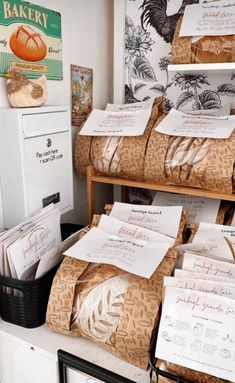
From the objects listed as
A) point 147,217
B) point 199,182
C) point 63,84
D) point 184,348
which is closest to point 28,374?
point 184,348

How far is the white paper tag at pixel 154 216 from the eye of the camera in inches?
40.9

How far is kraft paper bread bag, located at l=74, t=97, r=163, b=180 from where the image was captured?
1128 mm

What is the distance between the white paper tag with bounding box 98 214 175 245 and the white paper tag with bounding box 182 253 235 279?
0.11 metres

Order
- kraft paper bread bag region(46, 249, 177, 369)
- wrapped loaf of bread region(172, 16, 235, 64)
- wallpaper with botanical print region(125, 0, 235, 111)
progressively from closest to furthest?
kraft paper bread bag region(46, 249, 177, 369) → wrapped loaf of bread region(172, 16, 235, 64) → wallpaper with botanical print region(125, 0, 235, 111)

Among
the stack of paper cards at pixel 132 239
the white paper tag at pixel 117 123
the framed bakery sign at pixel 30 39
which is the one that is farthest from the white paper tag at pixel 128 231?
the framed bakery sign at pixel 30 39

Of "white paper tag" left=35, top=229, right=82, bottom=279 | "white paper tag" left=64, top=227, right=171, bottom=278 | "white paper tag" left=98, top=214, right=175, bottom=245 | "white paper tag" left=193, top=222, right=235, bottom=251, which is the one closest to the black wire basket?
"white paper tag" left=35, top=229, right=82, bottom=279

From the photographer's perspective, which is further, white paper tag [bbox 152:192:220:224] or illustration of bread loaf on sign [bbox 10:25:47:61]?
white paper tag [bbox 152:192:220:224]

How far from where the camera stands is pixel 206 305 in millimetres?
701

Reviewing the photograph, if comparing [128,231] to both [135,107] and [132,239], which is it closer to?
[132,239]

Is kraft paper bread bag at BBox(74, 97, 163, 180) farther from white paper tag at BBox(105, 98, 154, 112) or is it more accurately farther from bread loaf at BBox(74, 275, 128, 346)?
bread loaf at BBox(74, 275, 128, 346)

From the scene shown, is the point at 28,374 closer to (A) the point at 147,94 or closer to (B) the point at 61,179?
(B) the point at 61,179

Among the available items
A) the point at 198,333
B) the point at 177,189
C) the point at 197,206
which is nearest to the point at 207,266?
the point at 198,333

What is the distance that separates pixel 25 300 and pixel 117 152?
58cm

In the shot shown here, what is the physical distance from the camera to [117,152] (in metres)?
1.15
